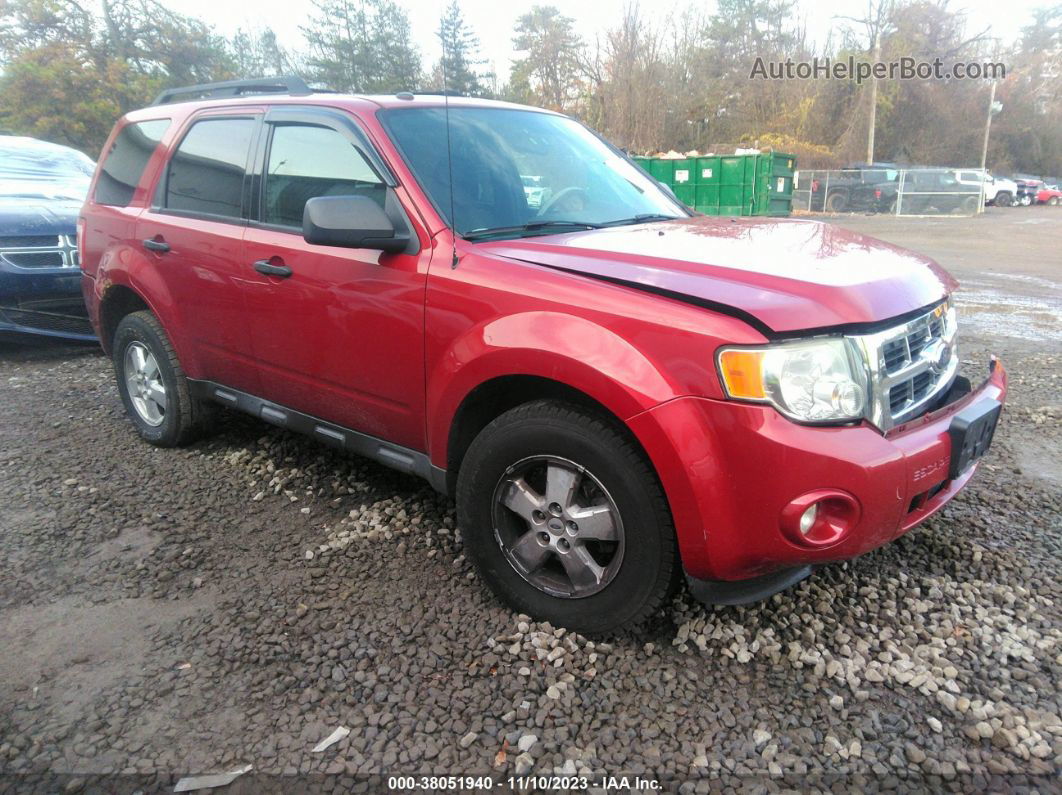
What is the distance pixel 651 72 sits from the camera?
3284cm

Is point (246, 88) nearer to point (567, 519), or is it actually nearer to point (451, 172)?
point (451, 172)

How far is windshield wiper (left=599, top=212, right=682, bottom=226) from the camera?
10.6 ft

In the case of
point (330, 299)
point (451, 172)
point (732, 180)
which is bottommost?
point (330, 299)

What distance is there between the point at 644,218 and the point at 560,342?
1.28 m

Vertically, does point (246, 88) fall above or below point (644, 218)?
above

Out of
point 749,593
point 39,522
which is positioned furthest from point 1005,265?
point 39,522

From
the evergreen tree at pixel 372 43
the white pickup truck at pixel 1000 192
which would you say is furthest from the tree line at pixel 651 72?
the white pickup truck at pixel 1000 192

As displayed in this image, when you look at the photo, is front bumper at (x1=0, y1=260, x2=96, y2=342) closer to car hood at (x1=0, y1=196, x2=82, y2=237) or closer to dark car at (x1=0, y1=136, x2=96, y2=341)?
dark car at (x1=0, y1=136, x2=96, y2=341)

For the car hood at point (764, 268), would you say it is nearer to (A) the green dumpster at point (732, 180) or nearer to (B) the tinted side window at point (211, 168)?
(B) the tinted side window at point (211, 168)

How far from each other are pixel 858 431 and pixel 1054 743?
3.24 ft

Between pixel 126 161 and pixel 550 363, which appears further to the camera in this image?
pixel 126 161

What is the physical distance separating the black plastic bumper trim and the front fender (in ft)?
1.89

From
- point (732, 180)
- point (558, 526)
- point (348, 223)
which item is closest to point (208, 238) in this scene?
point (348, 223)

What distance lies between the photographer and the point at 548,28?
9547mm
